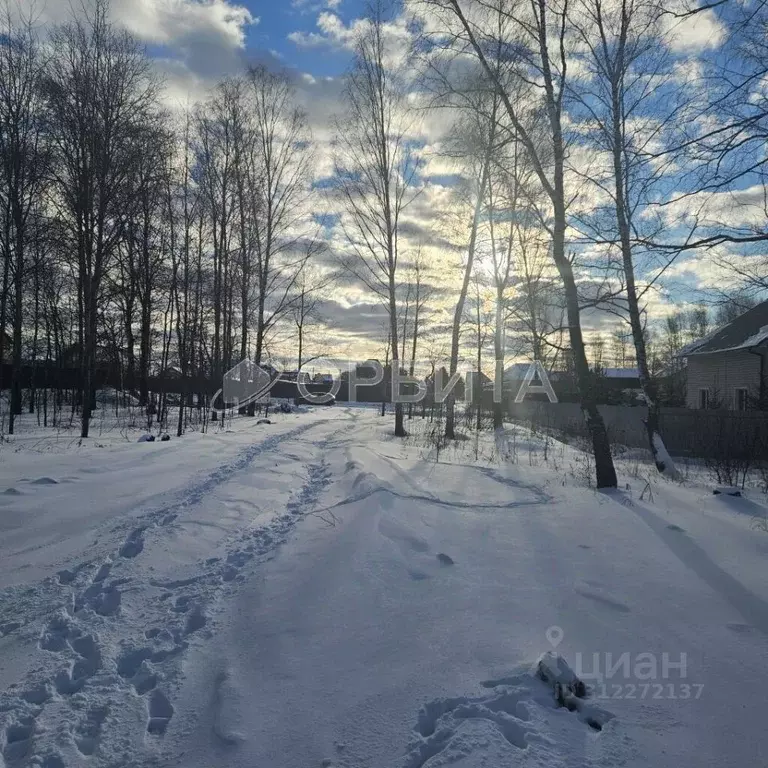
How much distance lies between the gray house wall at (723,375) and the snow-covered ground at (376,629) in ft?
56.4

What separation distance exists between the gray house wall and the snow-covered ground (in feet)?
56.4

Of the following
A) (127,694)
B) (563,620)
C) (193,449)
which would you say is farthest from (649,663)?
(193,449)

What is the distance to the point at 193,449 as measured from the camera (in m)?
11.5

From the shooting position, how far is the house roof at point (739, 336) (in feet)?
63.4

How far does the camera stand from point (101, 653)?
308 centimetres

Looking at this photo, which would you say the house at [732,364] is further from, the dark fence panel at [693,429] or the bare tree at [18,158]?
the bare tree at [18,158]

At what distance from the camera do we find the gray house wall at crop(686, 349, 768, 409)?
20.3 meters

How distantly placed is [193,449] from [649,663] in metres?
10.4

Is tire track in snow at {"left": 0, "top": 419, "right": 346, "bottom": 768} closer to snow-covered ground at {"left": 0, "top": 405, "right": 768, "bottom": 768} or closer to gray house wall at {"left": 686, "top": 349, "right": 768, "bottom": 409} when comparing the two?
snow-covered ground at {"left": 0, "top": 405, "right": 768, "bottom": 768}

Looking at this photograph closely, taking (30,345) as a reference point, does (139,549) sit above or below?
below

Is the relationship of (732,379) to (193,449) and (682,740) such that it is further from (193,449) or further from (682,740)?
(682,740)

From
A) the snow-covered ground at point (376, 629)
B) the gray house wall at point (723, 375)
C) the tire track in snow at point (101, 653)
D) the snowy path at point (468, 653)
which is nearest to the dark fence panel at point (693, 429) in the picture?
the gray house wall at point (723, 375)

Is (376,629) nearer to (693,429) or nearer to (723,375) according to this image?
(693,429)

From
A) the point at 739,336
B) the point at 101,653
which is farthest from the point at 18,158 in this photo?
the point at 739,336
